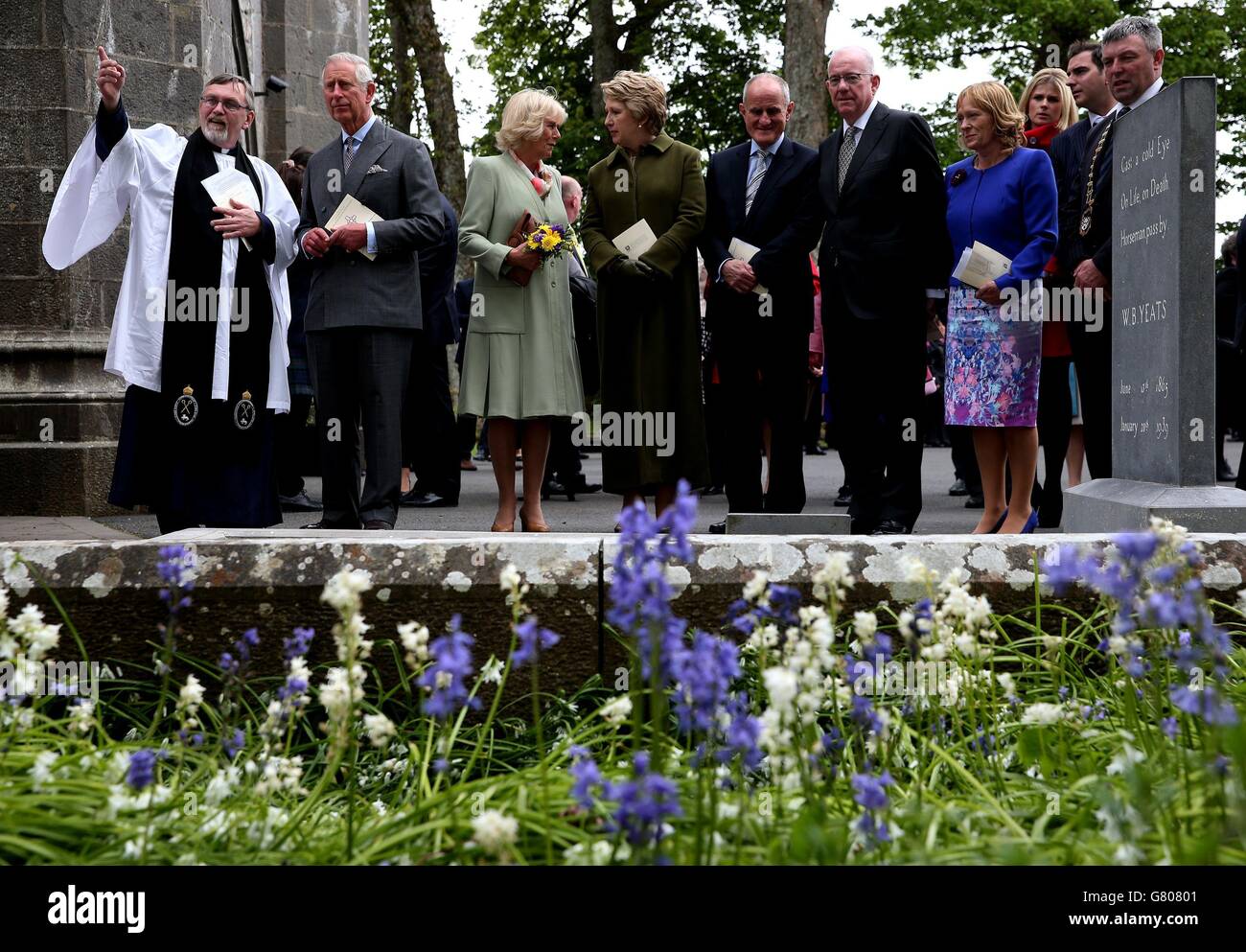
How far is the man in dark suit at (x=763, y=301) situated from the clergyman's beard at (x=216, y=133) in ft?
7.60

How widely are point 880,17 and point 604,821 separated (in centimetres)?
3573

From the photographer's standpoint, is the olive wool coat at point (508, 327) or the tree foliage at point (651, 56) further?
the tree foliage at point (651, 56)

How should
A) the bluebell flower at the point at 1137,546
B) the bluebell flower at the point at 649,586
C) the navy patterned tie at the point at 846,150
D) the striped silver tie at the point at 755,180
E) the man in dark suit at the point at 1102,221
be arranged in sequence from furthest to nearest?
1. the striped silver tie at the point at 755,180
2. the navy patterned tie at the point at 846,150
3. the man in dark suit at the point at 1102,221
4. the bluebell flower at the point at 1137,546
5. the bluebell flower at the point at 649,586

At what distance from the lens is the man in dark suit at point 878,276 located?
735 cm

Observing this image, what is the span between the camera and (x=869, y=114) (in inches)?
294

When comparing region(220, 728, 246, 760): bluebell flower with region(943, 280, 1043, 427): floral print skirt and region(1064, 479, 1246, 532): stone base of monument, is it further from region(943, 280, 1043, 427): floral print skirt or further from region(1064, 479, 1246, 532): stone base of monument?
region(943, 280, 1043, 427): floral print skirt

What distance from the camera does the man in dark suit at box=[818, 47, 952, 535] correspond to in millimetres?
7348

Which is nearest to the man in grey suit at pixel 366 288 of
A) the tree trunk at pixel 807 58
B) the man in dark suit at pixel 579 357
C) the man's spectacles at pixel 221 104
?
the man's spectacles at pixel 221 104

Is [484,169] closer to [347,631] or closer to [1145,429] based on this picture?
[1145,429]

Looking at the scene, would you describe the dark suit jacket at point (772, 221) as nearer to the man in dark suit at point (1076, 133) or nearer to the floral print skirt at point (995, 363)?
the floral print skirt at point (995, 363)

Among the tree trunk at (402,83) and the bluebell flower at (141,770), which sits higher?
the tree trunk at (402,83)

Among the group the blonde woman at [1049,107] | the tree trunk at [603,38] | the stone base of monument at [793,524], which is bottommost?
the stone base of monument at [793,524]

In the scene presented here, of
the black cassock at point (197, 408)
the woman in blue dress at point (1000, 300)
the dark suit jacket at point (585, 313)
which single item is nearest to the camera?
the black cassock at point (197, 408)

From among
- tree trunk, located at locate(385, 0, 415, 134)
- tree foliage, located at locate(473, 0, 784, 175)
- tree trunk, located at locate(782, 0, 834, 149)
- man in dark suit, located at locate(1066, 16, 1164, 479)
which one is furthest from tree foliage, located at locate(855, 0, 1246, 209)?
man in dark suit, located at locate(1066, 16, 1164, 479)
